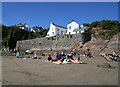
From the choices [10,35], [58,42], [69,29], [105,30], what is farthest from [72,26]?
[10,35]

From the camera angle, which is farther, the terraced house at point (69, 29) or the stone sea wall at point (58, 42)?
the terraced house at point (69, 29)

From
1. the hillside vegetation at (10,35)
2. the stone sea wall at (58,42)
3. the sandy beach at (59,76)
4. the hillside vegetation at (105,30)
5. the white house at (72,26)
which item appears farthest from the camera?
the white house at (72,26)

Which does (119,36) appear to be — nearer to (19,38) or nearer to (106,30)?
(106,30)

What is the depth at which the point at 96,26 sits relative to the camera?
71.6ft

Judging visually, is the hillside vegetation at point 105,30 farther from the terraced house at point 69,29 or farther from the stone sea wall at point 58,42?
the terraced house at point 69,29

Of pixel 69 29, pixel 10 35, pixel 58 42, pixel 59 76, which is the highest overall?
pixel 69 29

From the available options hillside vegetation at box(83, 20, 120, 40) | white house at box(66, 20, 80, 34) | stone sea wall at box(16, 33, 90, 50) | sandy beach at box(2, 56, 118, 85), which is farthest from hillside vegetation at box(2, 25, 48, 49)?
sandy beach at box(2, 56, 118, 85)

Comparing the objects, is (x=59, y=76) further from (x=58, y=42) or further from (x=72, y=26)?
(x=72, y=26)

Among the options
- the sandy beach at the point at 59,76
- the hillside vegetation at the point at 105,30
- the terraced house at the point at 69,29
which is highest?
the terraced house at the point at 69,29

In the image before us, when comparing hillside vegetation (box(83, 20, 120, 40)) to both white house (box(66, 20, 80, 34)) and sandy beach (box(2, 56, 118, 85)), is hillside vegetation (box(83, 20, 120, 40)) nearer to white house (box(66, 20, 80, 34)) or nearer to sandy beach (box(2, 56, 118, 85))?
white house (box(66, 20, 80, 34))

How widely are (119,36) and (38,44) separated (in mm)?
20759

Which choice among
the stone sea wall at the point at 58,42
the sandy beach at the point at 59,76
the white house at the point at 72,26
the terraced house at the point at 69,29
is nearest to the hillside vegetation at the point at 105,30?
the stone sea wall at the point at 58,42

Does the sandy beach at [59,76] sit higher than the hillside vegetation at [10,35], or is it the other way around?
the hillside vegetation at [10,35]

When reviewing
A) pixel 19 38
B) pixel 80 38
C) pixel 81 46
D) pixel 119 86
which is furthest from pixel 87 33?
pixel 19 38
